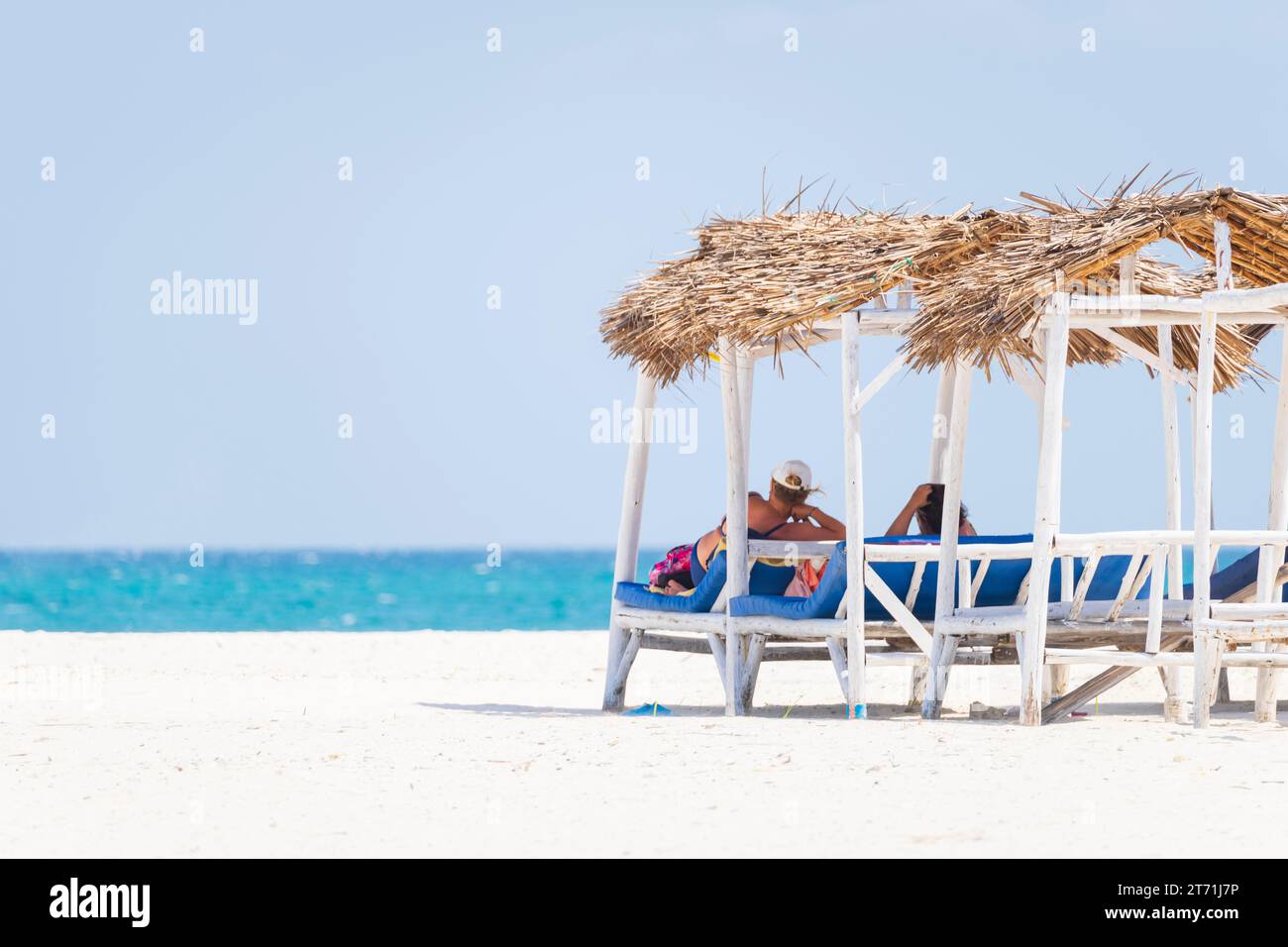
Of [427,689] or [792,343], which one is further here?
[427,689]

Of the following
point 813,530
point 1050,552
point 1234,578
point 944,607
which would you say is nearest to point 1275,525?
point 1234,578

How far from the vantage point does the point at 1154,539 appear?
820cm

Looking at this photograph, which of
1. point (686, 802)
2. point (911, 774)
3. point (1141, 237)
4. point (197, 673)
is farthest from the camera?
point (197, 673)

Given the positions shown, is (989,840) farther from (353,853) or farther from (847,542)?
(847,542)

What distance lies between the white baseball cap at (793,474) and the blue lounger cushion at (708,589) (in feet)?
1.53

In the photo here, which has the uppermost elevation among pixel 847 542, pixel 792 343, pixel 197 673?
pixel 792 343

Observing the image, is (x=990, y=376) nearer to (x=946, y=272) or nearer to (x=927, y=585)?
(x=946, y=272)

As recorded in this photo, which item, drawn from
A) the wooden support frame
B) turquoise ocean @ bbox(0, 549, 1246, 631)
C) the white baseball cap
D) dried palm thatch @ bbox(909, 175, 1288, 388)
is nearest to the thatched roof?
dried palm thatch @ bbox(909, 175, 1288, 388)

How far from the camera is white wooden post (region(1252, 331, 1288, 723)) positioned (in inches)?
330

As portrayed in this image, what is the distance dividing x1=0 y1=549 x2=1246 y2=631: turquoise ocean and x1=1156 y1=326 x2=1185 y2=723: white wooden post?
29.6 meters

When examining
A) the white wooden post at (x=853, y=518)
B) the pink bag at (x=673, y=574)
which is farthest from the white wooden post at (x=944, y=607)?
the pink bag at (x=673, y=574)

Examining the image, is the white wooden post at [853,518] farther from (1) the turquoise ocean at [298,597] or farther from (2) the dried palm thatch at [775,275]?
(1) the turquoise ocean at [298,597]
